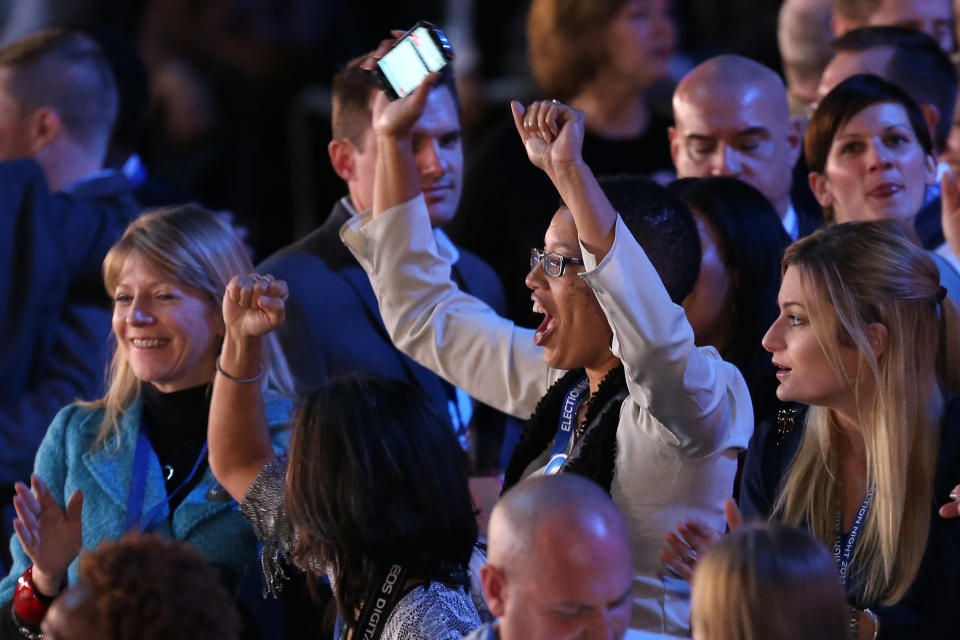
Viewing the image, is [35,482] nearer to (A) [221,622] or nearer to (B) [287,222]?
(A) [221,622]

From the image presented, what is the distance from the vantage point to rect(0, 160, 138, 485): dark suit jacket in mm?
4246

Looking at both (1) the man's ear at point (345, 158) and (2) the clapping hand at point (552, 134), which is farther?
(1) the man's ear at point (345, 158)

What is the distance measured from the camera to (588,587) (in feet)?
7.34

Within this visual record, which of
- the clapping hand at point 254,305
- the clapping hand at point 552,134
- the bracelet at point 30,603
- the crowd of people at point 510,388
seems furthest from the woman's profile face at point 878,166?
the bracelet at point 30,603

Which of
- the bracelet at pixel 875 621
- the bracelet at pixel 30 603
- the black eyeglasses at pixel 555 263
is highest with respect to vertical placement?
the black eyeglasses at pixel 555 263

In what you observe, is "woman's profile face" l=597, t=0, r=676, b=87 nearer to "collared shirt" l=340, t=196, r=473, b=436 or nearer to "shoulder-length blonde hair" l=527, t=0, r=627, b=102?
"shoulder-length blonde hair" l=527, t=0, r=627, b=102

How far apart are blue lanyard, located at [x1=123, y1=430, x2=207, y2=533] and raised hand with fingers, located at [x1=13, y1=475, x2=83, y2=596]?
0.25 metres

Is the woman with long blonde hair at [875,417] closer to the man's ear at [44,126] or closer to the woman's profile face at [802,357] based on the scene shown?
the woman's profile face at [802,357]

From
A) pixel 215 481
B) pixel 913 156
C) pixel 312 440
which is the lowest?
pixel 215 481

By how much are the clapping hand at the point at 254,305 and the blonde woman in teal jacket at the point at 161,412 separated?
0.28 metres

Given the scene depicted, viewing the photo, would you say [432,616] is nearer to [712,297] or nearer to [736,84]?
[712,297]

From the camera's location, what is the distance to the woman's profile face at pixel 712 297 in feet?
11.2

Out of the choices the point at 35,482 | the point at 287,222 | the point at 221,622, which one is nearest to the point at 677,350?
the point at 221,622

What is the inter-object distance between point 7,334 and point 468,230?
1.47 m
